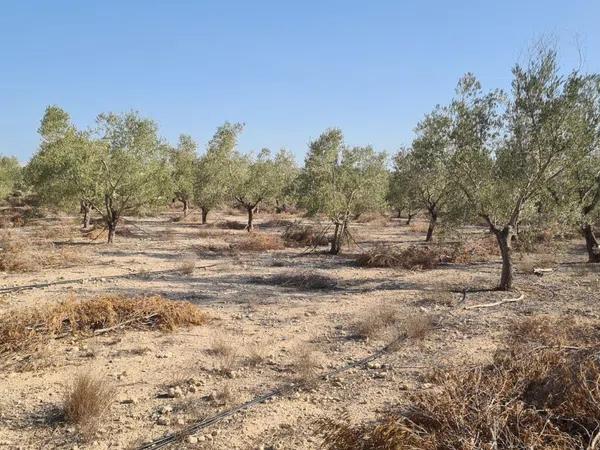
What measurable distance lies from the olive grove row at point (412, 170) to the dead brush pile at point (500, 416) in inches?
322

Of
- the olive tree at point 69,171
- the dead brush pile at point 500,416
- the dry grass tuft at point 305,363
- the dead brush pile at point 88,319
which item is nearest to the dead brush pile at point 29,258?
the olive tree at point 69,171

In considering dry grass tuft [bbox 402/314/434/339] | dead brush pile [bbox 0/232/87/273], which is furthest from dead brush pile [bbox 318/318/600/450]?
dead brush pile [bbox 0/232/87/273]

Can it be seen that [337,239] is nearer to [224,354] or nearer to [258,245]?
[258,245]

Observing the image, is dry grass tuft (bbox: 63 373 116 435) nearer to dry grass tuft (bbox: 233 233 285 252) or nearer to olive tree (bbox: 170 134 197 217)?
dry grass tuft (bbox: 233 233 285 252)

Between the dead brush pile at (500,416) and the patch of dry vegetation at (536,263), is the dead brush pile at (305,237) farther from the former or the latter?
the dead brush pile at (500,416)

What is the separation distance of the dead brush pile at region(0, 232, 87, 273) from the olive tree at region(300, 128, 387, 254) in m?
10.2

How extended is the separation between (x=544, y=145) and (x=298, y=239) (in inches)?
615

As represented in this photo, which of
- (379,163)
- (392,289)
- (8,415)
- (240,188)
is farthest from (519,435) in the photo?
(240,188)

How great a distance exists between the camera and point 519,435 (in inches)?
175

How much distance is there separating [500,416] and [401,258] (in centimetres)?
1419

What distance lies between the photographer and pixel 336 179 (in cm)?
2206

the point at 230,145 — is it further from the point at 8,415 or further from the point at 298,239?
the point at 8,415

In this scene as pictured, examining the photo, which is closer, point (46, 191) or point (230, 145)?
point (46, 191)

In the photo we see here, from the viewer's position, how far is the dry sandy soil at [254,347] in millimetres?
5832
